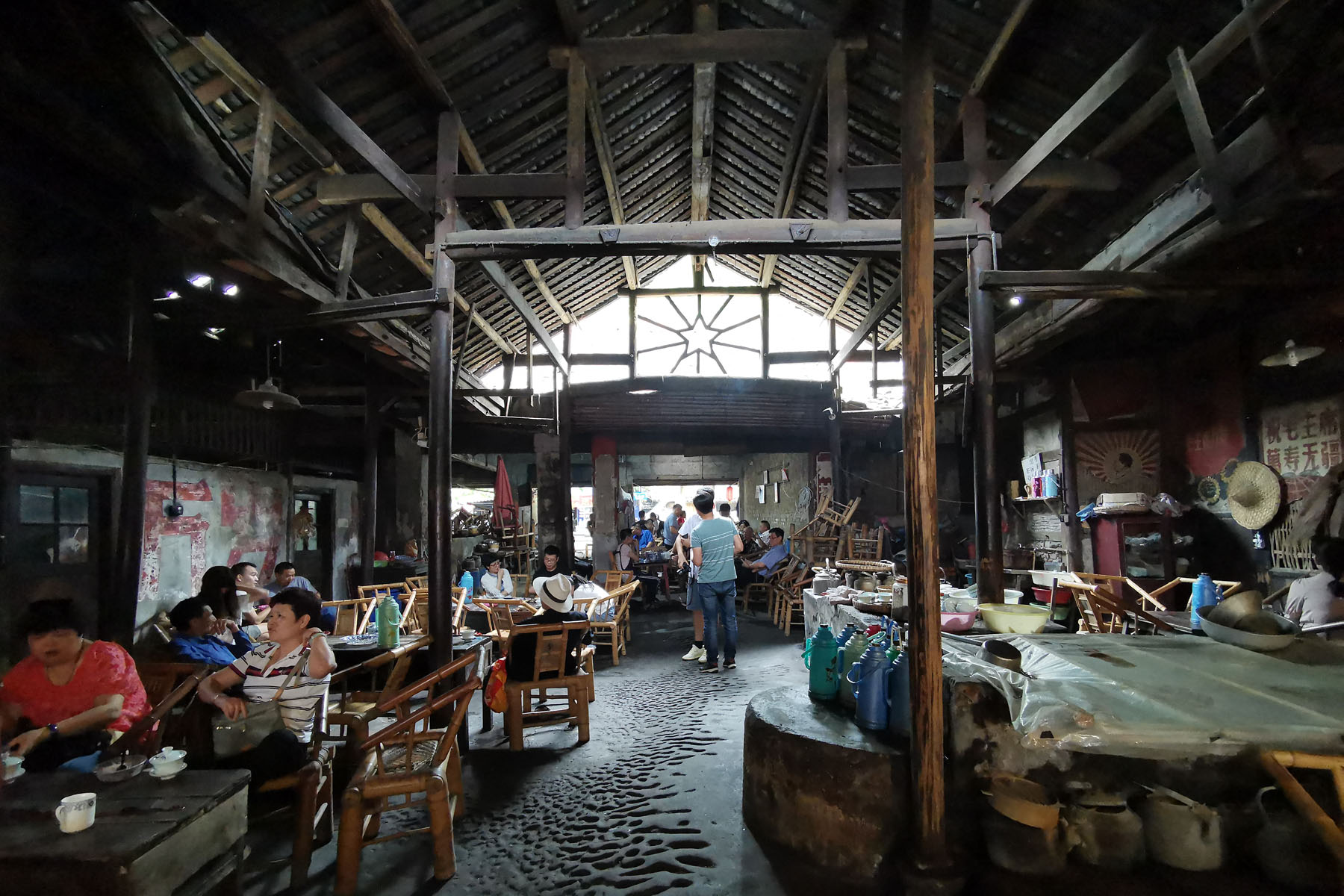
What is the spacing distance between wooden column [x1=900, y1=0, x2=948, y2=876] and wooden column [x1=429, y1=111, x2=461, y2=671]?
3.55 meters

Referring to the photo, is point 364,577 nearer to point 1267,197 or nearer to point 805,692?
point 805,692

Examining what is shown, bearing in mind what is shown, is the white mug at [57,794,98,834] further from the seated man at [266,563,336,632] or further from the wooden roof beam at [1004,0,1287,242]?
the wooden roof beam at [1004,0,1287,242]

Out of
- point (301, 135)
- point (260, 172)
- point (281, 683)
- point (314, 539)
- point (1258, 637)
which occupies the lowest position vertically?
point (281, 683)

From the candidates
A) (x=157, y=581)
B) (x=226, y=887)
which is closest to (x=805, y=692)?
(x=226, y=887)

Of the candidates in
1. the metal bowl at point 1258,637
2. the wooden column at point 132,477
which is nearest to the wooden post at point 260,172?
the wooden column at point 132,477

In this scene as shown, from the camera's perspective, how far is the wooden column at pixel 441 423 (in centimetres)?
498

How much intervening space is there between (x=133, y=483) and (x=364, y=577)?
4.95 metres

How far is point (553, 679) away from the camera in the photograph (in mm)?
4898

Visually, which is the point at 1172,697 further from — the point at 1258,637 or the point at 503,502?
the point at 503,502

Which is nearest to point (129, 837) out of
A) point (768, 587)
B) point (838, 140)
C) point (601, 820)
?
point (601, 820)

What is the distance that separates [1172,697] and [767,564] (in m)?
8.54

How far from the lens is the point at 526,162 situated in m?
7.29

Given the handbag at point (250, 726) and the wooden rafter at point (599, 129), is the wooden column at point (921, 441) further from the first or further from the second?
the wooden rafter at point (599, 129)

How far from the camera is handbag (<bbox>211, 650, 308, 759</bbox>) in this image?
11.0 feet
